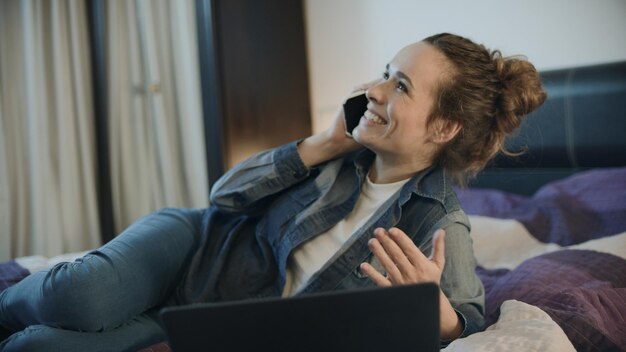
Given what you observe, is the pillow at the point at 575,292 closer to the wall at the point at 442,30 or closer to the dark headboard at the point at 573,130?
the dark headboard at the point at 573,130

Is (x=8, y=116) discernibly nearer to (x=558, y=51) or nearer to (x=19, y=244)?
(x=19, y=244)

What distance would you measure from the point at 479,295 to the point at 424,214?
200 mm

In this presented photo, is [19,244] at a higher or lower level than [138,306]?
lower

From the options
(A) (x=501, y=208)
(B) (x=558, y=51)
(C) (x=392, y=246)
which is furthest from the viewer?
(B) (x=558, y=51)

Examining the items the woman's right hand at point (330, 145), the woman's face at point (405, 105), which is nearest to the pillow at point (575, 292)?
the woman's face at point (405, 105)

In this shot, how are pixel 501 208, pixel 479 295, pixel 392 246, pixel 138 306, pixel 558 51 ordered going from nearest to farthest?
1. pixel 392 246
2. pixel 479 295
3. pixel 138 306
4. pixel 501 208
5. pixel 558 51

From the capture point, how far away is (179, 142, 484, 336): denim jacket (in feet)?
3.94

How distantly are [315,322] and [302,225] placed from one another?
65 centimetres

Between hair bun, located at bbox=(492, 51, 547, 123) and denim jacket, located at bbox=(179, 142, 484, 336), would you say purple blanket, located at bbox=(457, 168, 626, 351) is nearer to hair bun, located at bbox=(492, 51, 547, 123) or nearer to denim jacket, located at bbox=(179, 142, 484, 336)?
denim jacket, located at bbox=(179, 142, 484, 336)

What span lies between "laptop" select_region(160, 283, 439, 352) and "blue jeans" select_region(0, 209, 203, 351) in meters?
0.46

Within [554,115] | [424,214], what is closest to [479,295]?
[424,214]

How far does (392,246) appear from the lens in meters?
0.97

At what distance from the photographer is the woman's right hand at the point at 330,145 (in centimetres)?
154

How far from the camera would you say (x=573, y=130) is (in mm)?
2037
